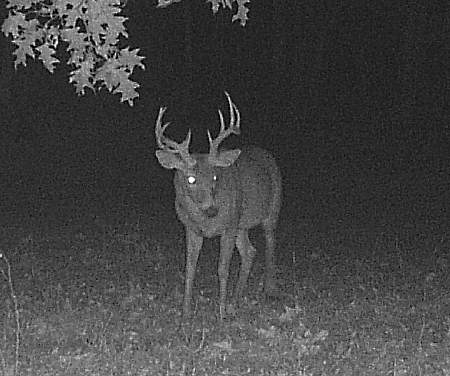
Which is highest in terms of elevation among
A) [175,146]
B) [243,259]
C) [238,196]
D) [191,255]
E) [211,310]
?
[175,146]

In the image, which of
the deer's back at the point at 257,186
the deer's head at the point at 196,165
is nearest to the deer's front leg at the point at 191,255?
the deer's head at the point at 196,165

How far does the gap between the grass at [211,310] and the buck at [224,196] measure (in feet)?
1.12

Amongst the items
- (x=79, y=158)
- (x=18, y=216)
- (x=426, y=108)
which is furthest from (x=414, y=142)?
(x=18, y=216)

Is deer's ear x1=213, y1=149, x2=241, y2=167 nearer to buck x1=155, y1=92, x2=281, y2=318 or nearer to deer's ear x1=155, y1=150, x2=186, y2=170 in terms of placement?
buck x1=155, y1=92, x2=281, y2=318

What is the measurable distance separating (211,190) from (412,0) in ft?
77.7

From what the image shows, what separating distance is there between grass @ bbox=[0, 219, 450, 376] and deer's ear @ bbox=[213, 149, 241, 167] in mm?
1220

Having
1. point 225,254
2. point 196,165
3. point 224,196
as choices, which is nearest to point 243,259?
point 225,254

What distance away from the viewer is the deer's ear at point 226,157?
10.7 metres

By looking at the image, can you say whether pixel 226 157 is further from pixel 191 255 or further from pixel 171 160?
pixel 191 255

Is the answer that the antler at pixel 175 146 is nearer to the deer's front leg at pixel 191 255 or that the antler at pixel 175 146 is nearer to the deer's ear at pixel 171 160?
the deer's ear at pixel 171 160

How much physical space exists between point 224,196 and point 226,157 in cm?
36

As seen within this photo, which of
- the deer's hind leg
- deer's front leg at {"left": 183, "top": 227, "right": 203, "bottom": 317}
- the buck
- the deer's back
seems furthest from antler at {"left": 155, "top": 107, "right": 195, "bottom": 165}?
the deer's hind leg

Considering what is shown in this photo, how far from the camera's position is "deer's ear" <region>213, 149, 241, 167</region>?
35.0 feet

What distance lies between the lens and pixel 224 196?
1094 cm
